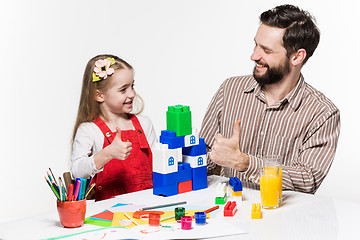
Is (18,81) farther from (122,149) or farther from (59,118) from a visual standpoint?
(122,149)

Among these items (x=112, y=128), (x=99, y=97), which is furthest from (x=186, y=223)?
(x=99, y=97)

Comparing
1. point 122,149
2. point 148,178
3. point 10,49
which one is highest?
point 10,49

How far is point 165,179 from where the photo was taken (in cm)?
234

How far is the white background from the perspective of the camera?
4.53 meters

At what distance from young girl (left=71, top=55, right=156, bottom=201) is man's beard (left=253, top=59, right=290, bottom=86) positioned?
613mm

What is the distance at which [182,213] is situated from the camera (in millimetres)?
2027

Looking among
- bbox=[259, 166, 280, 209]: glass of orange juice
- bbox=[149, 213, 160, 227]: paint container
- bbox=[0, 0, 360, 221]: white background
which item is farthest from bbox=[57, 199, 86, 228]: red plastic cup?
bbox=[0, 0, 360, 221]: white background

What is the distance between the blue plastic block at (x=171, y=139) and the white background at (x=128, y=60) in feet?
7.38

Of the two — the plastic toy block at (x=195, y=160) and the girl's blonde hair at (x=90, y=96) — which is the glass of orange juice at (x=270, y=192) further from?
the girl's blonde hair at (x=90, y=96)

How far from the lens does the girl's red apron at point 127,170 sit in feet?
9.11

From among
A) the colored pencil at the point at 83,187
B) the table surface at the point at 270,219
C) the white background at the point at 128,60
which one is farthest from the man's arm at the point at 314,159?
the white background at the point at 128,60

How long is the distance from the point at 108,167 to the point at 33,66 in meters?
2.03

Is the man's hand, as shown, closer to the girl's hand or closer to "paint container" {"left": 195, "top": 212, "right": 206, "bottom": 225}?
the girl's hand

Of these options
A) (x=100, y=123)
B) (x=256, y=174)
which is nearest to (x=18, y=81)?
(x=100, y=123)
